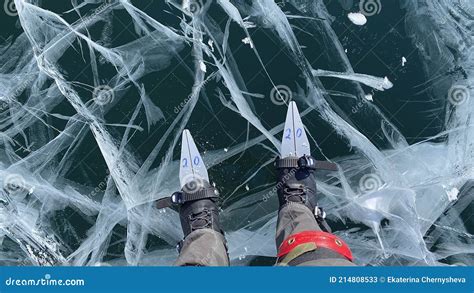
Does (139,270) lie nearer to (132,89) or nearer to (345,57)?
(132,89)

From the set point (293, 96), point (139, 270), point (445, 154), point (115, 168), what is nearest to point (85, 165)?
point (115, 168)

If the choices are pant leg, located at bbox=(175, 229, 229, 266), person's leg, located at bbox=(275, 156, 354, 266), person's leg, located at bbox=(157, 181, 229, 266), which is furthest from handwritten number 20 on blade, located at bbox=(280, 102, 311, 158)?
pant leg, located at bbox=(175, 229, 229, 266)

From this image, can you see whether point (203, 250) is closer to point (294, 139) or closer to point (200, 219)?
point (200, 219)

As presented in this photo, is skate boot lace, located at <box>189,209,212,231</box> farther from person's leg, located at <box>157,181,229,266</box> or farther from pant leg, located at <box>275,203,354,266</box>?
pant leg, located at <box>275,203,354,266</box>

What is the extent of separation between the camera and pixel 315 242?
6.17 ft

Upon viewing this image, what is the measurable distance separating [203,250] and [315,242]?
47 cm

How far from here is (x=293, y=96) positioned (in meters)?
2.45

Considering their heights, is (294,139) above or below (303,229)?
above

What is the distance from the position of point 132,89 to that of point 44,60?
0.46 metres

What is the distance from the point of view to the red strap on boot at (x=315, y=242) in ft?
6.20

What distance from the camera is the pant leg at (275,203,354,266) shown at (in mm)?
1838

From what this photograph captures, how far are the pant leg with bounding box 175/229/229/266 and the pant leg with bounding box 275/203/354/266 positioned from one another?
0.83ft

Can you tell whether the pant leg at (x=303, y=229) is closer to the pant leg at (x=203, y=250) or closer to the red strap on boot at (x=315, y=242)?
the red strap on boot at (x=315, y=242)

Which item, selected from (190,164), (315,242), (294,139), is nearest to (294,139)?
(294,139)
